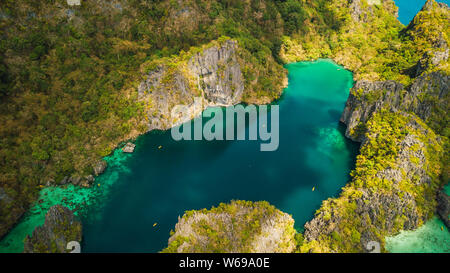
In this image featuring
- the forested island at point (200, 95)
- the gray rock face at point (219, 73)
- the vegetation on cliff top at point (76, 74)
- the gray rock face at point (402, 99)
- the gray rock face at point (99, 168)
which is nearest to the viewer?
the forested island at point (200, 95)

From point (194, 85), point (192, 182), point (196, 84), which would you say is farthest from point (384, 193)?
point (196, 84)

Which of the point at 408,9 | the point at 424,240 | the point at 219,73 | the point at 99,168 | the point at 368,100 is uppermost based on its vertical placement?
the point at 408,9

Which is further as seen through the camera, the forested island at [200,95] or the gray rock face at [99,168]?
the gray rock face at [99,168]

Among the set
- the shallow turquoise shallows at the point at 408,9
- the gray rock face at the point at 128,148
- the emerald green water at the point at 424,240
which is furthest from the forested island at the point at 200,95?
the shallow turquoise shallows at the point at 408,9

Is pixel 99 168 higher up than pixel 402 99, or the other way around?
pixel 402 99

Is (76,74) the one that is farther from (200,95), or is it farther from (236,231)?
(236,231)

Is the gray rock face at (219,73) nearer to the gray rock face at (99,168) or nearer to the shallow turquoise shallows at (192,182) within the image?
the shallow turquoise shallows at (192,182)

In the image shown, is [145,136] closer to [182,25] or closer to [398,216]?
[182,25]
